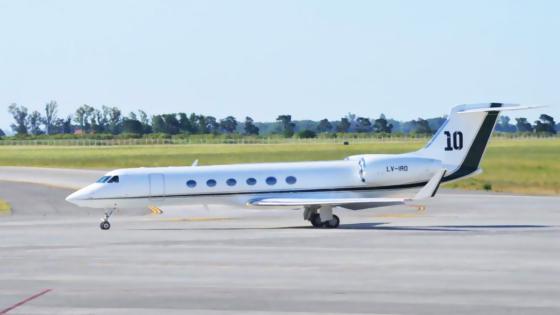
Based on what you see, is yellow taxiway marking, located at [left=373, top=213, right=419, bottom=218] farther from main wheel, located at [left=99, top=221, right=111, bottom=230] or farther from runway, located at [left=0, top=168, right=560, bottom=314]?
main wheel, located at [left=99, top=221, right=111, bottom=230]

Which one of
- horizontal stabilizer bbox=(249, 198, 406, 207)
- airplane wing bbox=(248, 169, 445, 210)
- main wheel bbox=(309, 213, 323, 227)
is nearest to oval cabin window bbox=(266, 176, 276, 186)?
airplane wing bbox=(248, 169, 445, 210)

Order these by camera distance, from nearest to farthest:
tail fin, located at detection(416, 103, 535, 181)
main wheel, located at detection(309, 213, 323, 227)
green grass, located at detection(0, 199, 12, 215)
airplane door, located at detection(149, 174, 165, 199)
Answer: main wheel, located at detection(309, 213, 323, 227) → airplane door, located at detection(149, 174, 165, 199) → tail fin, located at detection(416, 103, 535, 181) → green grass, located at detection(0, 199, 12, 215)

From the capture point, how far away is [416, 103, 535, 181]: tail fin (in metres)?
37.2

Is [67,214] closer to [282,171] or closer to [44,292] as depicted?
[282,171]

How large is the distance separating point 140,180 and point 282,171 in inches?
168

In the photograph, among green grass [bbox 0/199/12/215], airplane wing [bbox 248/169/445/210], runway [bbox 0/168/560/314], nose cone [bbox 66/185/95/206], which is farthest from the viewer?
green grass [bbox 0/199/12/215]

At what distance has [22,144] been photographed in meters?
181

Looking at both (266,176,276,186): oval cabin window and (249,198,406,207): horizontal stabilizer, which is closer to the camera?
(249,198,406,207): horizontal stabilizer

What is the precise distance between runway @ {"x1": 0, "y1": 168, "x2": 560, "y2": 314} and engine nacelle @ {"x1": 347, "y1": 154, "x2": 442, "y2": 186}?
1402mm

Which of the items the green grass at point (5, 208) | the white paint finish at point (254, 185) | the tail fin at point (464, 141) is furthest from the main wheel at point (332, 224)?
the green grass at point (5, 208)

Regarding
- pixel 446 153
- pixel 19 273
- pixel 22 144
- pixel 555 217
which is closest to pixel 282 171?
pixel 446 153

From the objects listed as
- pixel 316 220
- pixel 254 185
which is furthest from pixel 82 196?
pixel 316 220

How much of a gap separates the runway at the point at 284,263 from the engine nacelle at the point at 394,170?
140cm

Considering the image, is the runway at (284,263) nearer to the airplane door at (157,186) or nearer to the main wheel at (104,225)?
the main wheel at (104,225)
